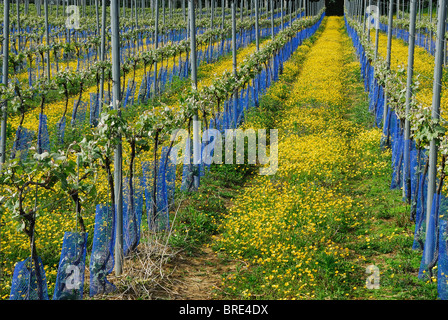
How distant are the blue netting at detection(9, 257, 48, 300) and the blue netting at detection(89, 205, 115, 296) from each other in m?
0.93

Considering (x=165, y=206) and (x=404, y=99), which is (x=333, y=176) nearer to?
(x=404, y=99)

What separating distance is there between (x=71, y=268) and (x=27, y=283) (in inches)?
23.5

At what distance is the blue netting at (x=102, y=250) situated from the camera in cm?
667

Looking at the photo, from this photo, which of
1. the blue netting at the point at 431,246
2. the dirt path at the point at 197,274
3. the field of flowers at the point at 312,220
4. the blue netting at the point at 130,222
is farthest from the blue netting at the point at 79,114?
the blue netting at the point at 431,246

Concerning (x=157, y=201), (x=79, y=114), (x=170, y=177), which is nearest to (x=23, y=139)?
(x=79, y=114)

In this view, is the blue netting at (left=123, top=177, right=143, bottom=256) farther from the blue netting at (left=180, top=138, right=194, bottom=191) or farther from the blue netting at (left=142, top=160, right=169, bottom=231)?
the blue netting at (left=180, top=138, right=194, bottom=191)

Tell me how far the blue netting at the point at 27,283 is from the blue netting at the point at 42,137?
7774mm

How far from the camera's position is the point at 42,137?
43.0ft

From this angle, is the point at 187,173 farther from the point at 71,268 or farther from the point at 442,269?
the point at 442,269

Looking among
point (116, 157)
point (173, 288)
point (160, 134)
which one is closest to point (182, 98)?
point (160, 134)

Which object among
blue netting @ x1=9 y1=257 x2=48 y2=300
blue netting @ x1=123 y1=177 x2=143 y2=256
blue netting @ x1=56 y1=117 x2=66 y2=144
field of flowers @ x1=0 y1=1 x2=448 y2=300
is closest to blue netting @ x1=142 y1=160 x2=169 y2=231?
field of flowers @ x1=0 y1=1 x2=448 y2=300

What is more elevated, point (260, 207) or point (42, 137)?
point (42, 137)

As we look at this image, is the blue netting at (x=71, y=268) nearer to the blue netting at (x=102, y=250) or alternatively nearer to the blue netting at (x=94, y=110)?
the blue netting at (x=102, y=250)

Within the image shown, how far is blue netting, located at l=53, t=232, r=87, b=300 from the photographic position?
591cm
